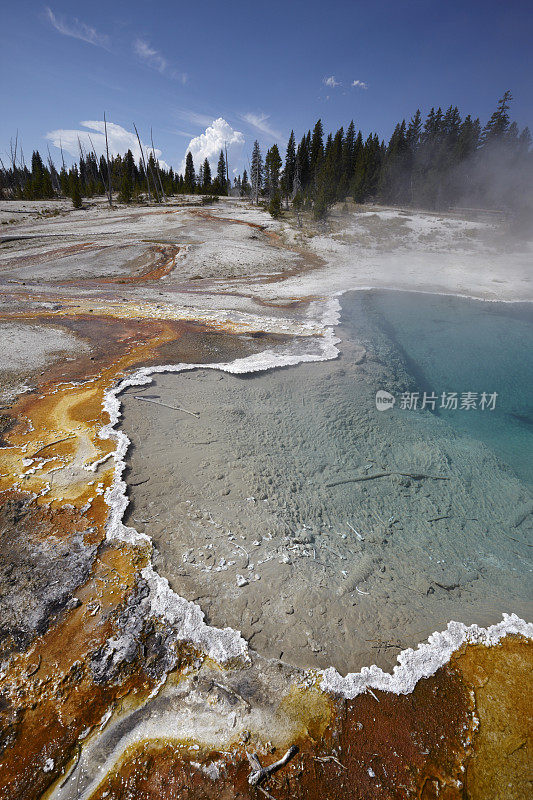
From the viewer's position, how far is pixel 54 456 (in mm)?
4297

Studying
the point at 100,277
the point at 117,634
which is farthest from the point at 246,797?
the point at 100,277

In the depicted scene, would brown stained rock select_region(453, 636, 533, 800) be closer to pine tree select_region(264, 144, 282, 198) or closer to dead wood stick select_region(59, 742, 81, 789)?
dead wood stick select_region(59, 742, 81, 789)

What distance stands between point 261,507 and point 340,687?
5.89ft

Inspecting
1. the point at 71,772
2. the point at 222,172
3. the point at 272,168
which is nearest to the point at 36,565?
the point at 71,772

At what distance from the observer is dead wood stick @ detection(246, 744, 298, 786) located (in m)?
2.07

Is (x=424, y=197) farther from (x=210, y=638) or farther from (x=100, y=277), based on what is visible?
(x=210, y=638)

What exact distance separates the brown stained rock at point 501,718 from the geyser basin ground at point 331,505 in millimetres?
319

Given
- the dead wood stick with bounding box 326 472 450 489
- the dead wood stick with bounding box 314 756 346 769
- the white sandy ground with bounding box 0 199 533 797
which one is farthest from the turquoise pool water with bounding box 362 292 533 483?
the dead wood stick with bounding box 314 756 346 769

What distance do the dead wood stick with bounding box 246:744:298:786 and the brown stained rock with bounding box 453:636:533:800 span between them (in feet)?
3.74

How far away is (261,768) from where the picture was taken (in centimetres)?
210

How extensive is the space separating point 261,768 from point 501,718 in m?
1.72

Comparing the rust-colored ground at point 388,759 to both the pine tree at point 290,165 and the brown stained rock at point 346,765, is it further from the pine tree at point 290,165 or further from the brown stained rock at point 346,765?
the pine tree at point 290,165

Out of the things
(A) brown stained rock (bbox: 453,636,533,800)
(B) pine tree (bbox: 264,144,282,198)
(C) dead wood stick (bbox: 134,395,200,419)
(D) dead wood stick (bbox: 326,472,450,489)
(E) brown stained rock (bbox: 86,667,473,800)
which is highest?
(B) pine tree (bbox: 264,144,282,198)

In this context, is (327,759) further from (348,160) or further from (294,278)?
(348,160)
